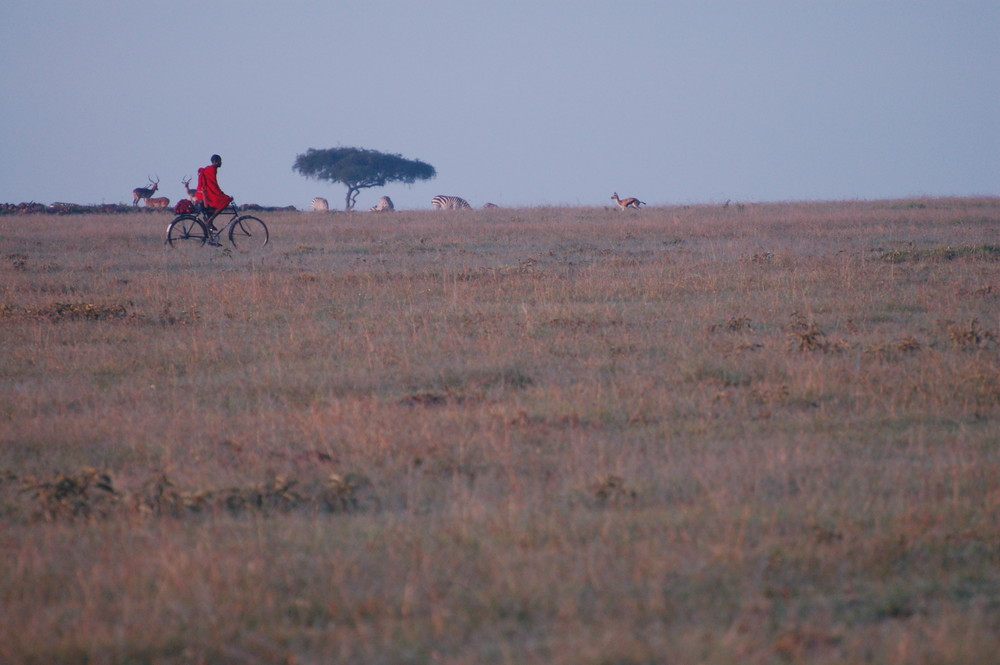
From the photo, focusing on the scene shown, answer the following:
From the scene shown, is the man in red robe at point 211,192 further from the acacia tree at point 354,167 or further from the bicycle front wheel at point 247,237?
the acacia tree at point 354,167

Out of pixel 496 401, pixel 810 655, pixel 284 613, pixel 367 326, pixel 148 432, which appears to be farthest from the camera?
pixel 367 326

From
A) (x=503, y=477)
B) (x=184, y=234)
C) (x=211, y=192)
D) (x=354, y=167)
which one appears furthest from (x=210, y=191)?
(x=354, y=167)

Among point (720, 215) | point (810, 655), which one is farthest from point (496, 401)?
point (720, 215)

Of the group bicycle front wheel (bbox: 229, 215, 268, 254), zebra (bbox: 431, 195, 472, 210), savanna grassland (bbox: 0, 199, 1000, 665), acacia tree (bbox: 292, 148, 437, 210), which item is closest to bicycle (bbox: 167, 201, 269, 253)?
bicycle front wheel (bbox: 229, 215, 268, 254)

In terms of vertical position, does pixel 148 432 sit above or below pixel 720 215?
below

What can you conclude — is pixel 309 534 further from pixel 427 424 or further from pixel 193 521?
pixel 427 424

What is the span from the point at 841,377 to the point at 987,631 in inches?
138

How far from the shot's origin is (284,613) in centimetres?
295

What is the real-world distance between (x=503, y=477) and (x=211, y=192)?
12.0 metres

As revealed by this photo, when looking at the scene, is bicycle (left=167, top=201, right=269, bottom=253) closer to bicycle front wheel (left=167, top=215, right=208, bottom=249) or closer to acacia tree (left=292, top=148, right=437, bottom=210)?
bicycle front wheel (left=167, top=215, right=208, bottom=249)

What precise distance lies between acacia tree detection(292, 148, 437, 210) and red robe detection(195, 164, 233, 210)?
34863mm

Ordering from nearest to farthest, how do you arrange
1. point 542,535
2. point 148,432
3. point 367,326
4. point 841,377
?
point 542,535, point 148,432, point 841,377, point 367,326

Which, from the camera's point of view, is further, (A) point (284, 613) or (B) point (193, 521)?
(B) point (193, 521)

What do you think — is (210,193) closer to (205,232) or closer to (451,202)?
(205,232)
